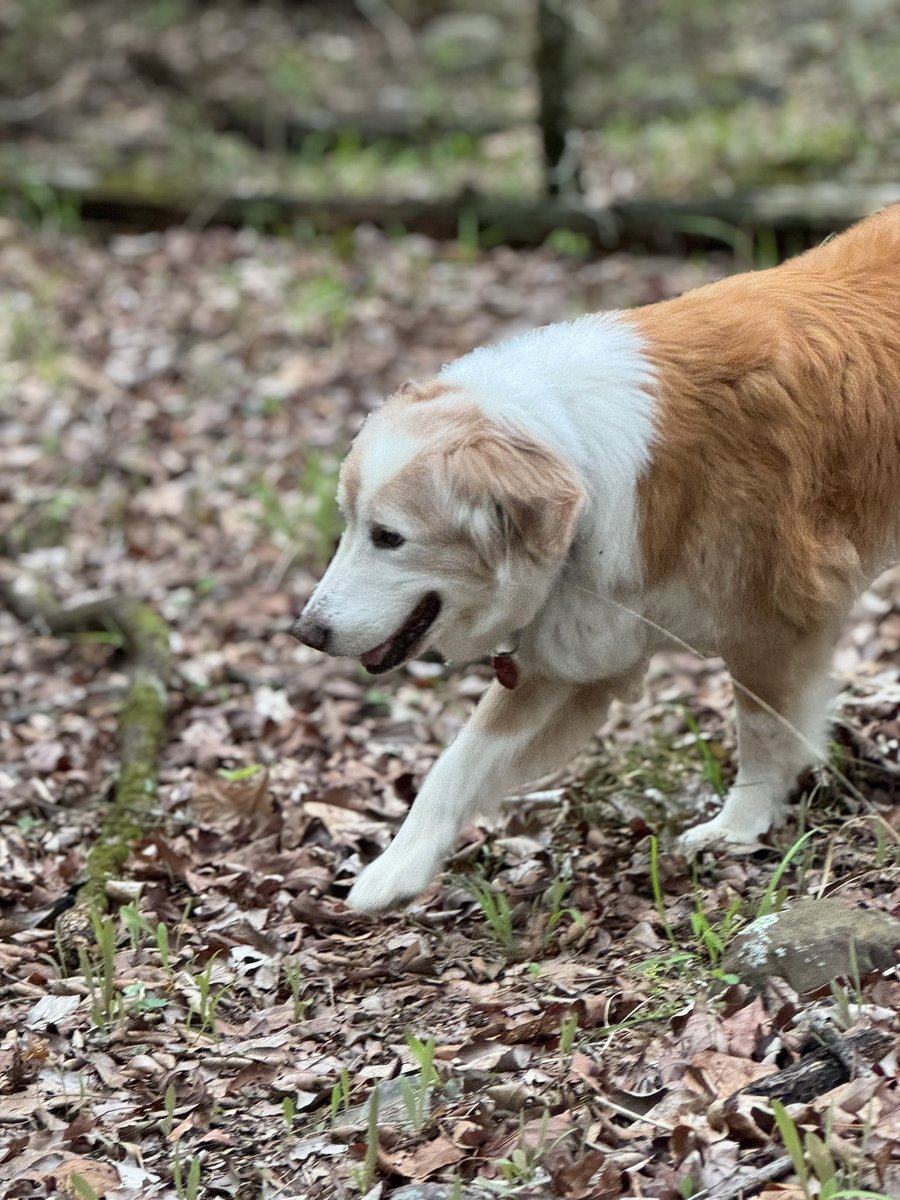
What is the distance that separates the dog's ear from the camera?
3262 mm

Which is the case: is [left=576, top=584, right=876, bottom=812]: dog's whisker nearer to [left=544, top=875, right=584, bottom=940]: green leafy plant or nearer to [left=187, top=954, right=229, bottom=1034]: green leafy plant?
[left=544, top=875, right=584, bottom=940]: green leafy plant

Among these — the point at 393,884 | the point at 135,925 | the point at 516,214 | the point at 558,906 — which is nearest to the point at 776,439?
the point at 558,906

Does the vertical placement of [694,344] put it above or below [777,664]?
above

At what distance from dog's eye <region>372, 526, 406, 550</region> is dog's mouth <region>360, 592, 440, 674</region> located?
0.50ft

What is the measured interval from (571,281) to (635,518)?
534 cm

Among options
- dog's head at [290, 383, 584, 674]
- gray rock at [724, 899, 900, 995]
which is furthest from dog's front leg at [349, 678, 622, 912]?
gray rock at [724, 899, 900, 995]

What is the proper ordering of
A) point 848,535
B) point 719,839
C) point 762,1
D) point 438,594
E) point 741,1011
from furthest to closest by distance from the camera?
1. point 762,1
2. point 719,839
3. point 848,535
4. point 438,594
5. point 741,1011

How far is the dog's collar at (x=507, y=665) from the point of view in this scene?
3666 millimetres

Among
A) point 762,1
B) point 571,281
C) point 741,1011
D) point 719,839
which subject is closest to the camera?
point 741,1011

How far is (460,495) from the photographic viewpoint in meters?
3.28

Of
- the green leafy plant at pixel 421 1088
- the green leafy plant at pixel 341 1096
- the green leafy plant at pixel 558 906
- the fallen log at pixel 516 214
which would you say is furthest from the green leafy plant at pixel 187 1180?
the fallen log at pixel 516 214

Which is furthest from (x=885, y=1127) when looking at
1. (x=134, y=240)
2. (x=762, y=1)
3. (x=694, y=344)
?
(x=762, y=1)

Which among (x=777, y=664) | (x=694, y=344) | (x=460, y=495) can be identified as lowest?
(x=777, y=664)

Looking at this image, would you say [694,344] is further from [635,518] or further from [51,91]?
[51,91]
